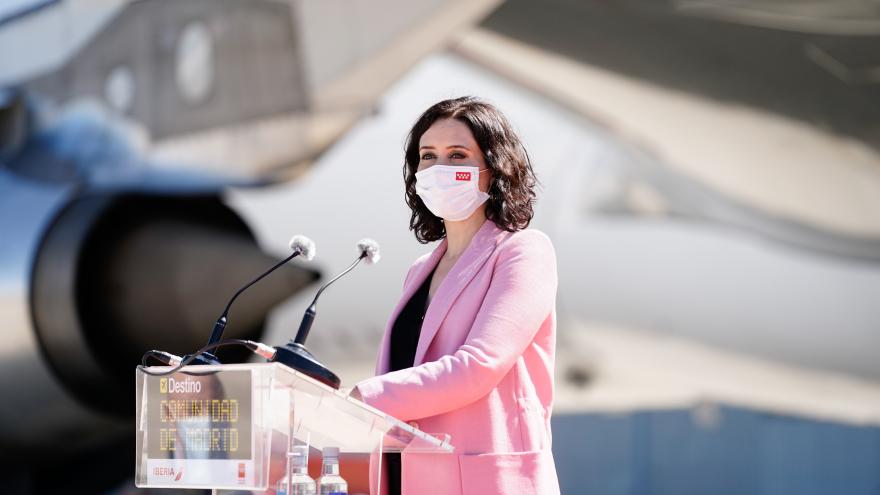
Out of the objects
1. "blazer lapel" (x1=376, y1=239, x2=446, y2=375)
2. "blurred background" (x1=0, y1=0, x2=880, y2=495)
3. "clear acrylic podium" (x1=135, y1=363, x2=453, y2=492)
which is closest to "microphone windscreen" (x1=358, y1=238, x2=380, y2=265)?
"blazer lapel" (x1=376, y1=239, x2=446, y2=375)

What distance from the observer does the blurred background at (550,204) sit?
476 centimetres

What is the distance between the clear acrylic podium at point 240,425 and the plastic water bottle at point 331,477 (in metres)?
0.03

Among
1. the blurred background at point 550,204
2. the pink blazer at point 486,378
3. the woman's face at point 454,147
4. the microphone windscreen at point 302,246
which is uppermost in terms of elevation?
the blurred background at point 550,204

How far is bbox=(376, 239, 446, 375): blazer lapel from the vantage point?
2006 mm

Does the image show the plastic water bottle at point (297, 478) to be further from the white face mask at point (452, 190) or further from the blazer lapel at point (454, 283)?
the white face mask at point (452, 190)

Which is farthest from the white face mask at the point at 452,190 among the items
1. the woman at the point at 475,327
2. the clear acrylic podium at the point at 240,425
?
the clear acrylic podium at the point at 240,425

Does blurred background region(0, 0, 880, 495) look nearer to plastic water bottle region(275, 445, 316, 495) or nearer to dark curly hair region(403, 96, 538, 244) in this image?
dark curly hair region(403, 96, 538, 244)

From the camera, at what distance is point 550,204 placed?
490cm

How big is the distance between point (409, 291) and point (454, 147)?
0.85 ft

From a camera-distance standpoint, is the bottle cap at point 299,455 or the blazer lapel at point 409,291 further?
the blazer lapel at point 409,291

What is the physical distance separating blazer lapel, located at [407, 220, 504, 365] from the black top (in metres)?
0.08

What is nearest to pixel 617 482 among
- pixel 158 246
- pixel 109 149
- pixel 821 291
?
pixel 821 291

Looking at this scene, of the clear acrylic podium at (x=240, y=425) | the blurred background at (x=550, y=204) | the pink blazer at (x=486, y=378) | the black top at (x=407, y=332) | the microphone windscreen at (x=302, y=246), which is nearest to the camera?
the clear acrylic podium at (x=240, y=425)

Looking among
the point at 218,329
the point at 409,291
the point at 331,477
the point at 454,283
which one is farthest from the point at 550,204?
the point at 331,477
